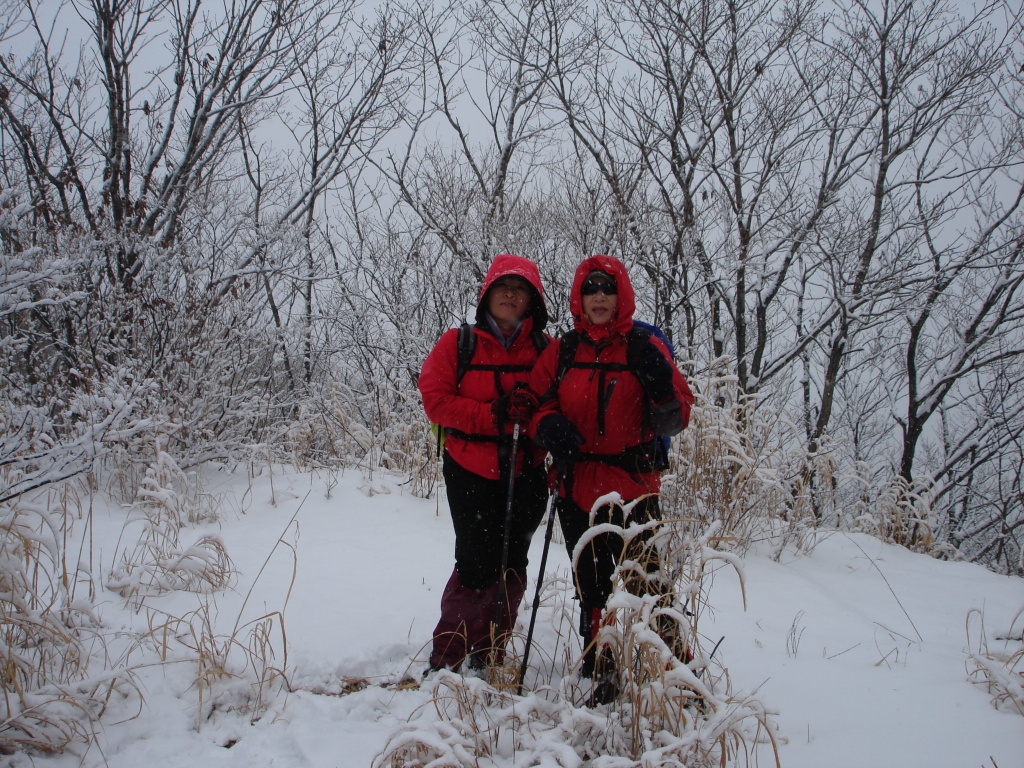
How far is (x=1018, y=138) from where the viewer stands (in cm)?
971

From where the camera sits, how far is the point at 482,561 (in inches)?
94.3

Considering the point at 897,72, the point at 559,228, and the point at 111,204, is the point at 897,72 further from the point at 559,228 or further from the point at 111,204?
the point at 111,204

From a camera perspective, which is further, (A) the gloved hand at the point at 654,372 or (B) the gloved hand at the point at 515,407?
(B) the gloved hand at the point at 515,407

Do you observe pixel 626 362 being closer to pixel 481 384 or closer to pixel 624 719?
pixel 481 384

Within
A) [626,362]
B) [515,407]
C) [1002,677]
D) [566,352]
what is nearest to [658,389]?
[626,362]

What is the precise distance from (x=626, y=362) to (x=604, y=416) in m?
0.23

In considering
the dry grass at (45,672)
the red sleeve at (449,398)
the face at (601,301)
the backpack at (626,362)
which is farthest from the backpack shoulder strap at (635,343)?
the dry grass at (45,672)

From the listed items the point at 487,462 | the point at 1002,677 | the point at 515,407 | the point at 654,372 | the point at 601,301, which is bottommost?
the point at 1002,677

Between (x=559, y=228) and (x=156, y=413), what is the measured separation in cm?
627

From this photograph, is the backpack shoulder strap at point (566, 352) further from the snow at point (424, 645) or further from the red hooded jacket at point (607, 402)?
the snow at point (424, 645)

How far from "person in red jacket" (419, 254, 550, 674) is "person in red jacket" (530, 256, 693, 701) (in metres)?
0.19

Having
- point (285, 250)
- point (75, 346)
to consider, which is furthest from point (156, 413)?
point (285, 250)

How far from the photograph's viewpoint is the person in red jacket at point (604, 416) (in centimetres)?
218

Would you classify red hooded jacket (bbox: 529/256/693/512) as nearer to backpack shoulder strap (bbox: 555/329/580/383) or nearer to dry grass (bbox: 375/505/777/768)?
backpack shoulder strap (bbox: 555/329/580/383)
